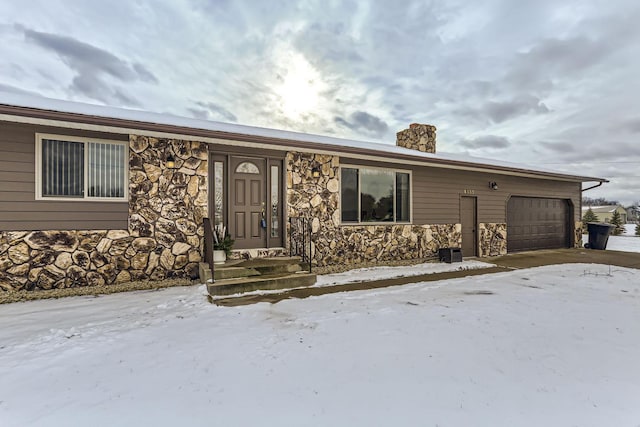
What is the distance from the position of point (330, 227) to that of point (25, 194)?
5230 mm

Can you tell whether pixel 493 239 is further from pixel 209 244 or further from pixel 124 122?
pixel 124 122

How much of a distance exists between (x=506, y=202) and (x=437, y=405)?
9.21 meters

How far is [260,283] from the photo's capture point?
480cm

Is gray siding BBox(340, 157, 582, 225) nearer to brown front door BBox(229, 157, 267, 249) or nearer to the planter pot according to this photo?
brown front door BBox(229, 157, 267, 249)

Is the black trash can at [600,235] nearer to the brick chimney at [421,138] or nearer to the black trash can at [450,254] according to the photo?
the black trash can at [450,254]

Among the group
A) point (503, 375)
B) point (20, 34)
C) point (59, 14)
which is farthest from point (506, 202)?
point (20, 34)

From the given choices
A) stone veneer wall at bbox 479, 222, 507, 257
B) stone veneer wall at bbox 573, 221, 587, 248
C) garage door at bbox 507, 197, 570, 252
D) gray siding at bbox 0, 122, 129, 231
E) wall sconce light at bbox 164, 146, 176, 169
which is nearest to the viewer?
gray siding at bbox 0, 122, 129, 231

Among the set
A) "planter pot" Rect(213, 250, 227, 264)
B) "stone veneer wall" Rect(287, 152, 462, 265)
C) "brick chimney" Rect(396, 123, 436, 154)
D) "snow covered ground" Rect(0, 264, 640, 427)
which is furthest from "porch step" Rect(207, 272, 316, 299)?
"brick chimney" Rect(396, 123, 436, 154)

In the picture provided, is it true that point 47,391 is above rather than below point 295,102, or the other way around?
below

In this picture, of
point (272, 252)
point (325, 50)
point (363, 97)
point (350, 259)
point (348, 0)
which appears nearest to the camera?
point (272, 252)

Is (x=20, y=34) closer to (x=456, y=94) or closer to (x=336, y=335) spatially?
(x=336, y=335)

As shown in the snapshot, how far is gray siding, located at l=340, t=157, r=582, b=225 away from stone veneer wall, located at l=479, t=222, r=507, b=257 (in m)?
0.17

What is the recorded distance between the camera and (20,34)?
7.77m

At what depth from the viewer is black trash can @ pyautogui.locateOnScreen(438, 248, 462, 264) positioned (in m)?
7.86
